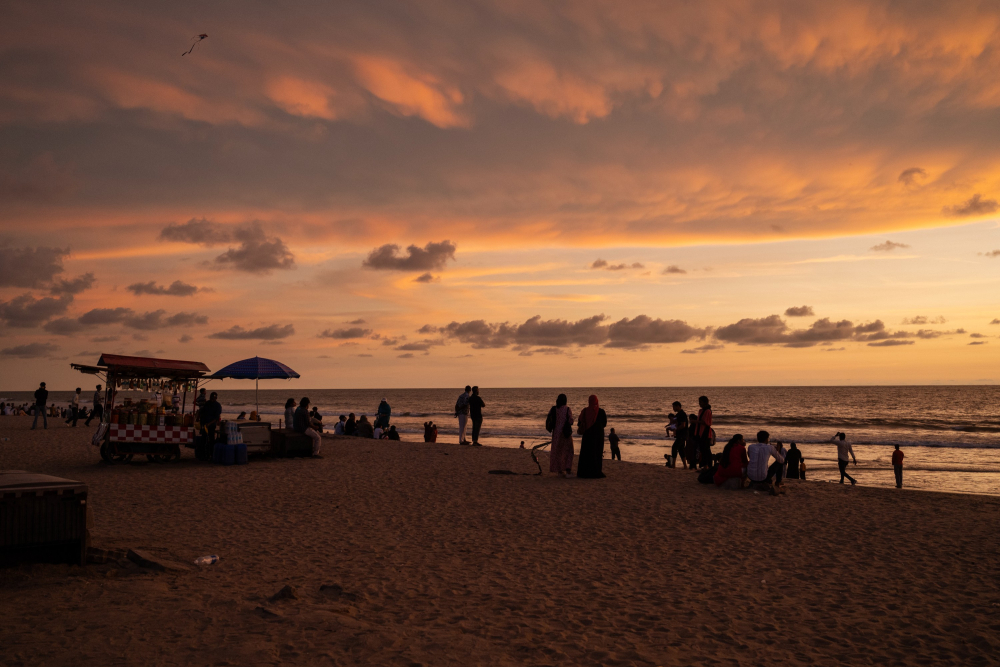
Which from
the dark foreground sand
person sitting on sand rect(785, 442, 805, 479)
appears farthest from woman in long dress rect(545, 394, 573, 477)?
person sitting on sand rect(785, 442, 805, 479)

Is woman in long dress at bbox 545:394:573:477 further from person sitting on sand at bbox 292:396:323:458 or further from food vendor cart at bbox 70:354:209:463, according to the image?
food vendor cart at bbox 70:354:209:463

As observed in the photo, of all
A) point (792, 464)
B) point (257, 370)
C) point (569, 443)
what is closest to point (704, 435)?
point (569, 443)

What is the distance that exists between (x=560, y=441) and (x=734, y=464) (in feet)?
11.6

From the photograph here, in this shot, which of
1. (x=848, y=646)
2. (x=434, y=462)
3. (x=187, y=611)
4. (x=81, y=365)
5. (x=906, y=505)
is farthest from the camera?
(x=434, y=462)

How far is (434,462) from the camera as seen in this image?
16.2m

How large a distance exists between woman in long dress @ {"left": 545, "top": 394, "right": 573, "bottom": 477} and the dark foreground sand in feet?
6.08

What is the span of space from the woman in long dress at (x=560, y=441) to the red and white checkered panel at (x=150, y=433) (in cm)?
873

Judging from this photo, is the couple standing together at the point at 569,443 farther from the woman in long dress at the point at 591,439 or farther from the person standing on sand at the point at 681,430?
the person standing on sand at the point at 681,430

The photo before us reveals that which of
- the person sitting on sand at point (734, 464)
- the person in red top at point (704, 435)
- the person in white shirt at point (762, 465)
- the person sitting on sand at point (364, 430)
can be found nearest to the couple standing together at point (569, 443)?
the person in red top at point (704, 435)

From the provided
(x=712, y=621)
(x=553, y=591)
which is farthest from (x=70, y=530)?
(x=712, y=621)

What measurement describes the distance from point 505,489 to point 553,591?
606 cm

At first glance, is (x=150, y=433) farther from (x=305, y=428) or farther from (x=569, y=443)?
(x=569, y=443)

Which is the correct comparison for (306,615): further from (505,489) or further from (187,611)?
(505,489)

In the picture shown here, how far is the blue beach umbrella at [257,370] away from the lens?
17125mm
